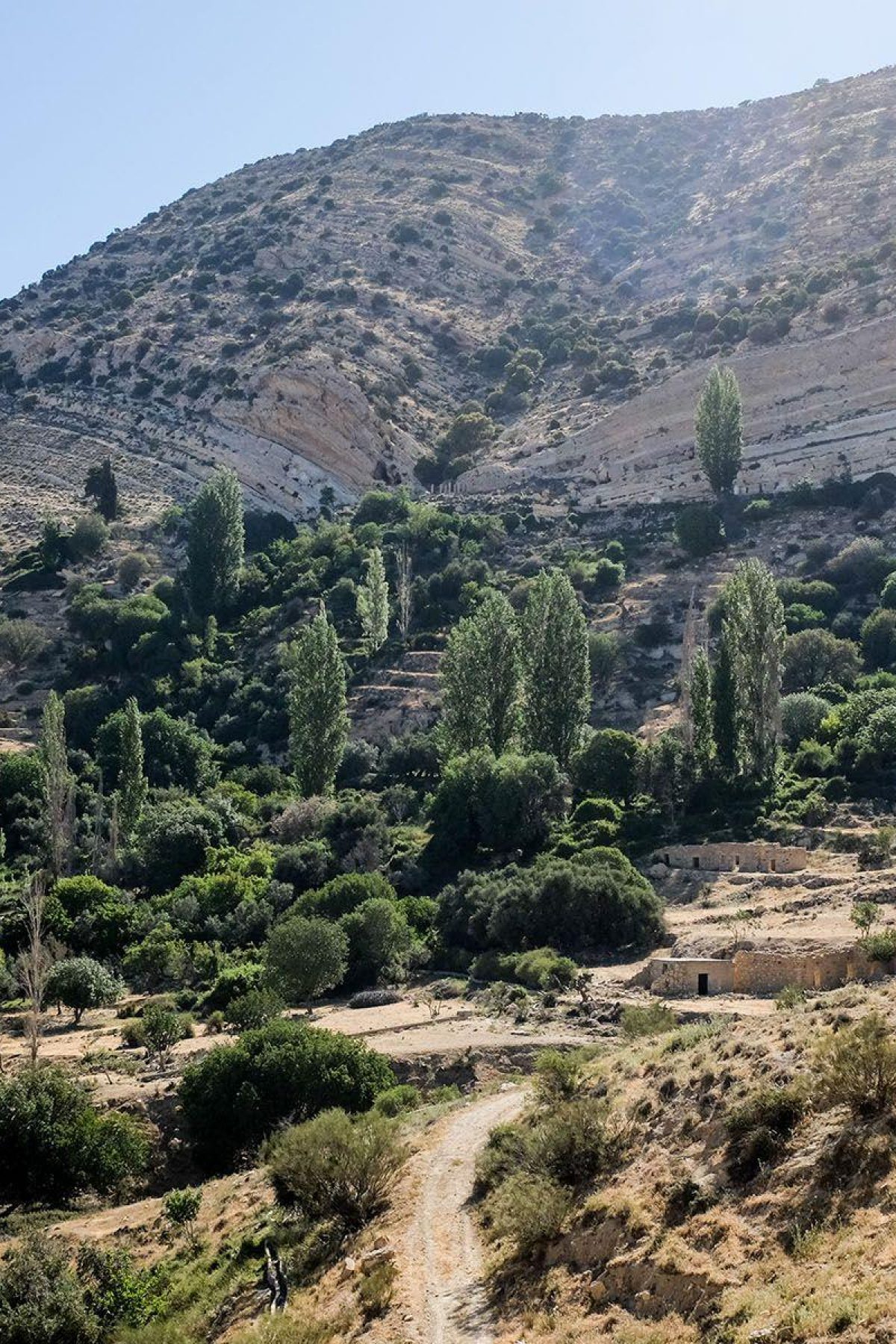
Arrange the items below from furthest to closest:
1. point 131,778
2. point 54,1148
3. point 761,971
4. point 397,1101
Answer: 1. point 131,778
2. point 761,971
3. point 397,1101
4. point 54,1148

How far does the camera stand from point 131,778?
44188mm

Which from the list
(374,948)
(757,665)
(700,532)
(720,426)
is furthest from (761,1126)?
(720,426)

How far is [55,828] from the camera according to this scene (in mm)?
41125

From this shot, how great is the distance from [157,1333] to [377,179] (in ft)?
333

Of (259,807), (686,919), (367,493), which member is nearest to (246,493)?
(367,493)

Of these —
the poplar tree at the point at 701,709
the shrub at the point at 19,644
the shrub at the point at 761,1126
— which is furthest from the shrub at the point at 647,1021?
the shrub at the point at 19,644

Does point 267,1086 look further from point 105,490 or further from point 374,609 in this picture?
point 105,490

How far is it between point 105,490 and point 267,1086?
48.5 m

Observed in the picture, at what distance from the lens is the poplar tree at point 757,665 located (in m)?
39.3

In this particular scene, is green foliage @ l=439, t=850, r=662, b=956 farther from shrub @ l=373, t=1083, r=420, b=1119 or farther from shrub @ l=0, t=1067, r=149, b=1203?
shrub @ l=0, t=1067, r=149, b=1203

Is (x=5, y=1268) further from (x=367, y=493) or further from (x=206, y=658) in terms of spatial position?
(x=367, y=493)

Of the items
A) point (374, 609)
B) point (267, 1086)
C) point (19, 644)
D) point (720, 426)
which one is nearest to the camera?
point (267, 1086)

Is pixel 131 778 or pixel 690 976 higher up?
pixel 131 778

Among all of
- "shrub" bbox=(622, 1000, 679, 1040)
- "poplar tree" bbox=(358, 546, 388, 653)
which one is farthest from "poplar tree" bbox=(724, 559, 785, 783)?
"poplar tree" bbox=(358, 546, 388, 653)
